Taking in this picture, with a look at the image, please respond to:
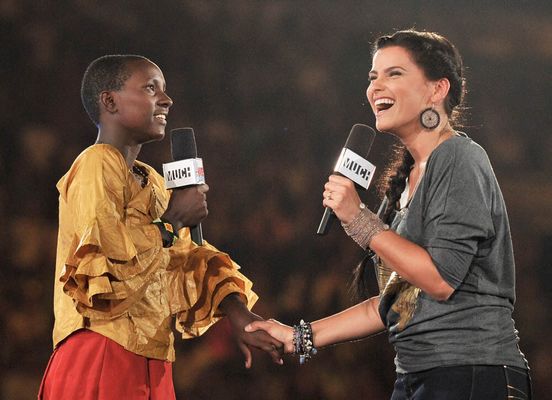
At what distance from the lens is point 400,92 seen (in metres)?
1.79

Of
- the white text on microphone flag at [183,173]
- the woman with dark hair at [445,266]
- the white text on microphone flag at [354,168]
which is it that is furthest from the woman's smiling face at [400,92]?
the white text on microphone flag at [183,173]

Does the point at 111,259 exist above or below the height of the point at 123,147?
below

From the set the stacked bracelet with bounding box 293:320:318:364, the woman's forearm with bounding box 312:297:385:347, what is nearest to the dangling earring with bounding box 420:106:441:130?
the woman's forearm with bounding box 312:297:385:347

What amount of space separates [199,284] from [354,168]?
699 mm

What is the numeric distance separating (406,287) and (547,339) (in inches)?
72.9

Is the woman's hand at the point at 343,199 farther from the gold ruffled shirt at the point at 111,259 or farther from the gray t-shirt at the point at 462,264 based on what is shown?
the gold ruffled shirt at the point at 111,259

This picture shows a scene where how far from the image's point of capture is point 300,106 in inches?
128

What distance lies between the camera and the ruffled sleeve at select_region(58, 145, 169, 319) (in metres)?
1.75

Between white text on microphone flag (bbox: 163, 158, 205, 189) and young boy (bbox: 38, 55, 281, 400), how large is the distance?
2 centimetres

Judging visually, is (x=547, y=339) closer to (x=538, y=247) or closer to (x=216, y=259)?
(x=538, y=247)

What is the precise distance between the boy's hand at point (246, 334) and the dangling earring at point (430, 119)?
0.72m

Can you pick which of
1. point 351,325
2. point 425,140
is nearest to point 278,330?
point 351,325

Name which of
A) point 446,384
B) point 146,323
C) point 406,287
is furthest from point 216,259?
point 446,384

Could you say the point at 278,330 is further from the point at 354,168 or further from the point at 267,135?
the point at 267,135
